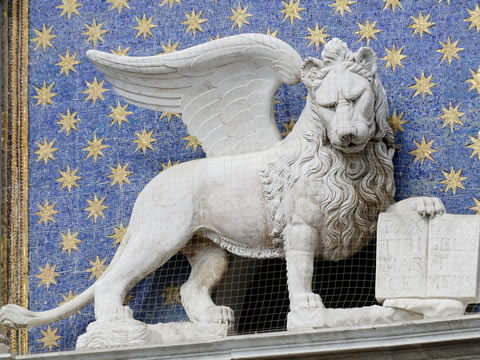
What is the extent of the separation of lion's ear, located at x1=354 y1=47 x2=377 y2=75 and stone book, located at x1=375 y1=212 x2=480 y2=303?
62 cm

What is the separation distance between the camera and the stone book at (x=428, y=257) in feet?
21.7

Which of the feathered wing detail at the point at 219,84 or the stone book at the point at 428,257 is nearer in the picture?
the stone book at the point at 428,257

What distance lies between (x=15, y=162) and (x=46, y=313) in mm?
838

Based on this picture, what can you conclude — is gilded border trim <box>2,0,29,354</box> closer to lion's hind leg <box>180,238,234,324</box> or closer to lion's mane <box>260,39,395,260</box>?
lion's hind leg <box>180,238,234,324</box>

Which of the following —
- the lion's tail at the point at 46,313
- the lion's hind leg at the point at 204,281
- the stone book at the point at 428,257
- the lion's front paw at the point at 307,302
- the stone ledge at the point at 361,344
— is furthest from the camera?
the lion's tail at the point at 46,313

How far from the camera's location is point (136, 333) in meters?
6.92

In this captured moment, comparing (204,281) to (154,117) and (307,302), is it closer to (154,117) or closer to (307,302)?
(307,302)

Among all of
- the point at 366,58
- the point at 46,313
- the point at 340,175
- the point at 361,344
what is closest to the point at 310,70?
the point at 366,58

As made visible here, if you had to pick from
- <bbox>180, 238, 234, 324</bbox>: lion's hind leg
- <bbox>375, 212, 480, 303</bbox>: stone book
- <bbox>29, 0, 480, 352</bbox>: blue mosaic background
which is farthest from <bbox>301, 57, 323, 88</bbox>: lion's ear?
<bbox>180, 238, 234, 324</bbox>: lion's hind leg

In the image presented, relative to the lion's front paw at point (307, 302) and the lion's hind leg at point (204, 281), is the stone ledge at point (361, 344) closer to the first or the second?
the lion's front paw at point (307, 302)

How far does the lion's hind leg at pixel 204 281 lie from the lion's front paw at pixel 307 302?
0.35 meters

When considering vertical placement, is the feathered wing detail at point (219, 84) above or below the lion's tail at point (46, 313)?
above

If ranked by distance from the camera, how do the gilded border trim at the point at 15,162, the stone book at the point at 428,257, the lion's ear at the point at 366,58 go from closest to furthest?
the stone book at the point at 428,257
the lion's ear at the point at 366,58
the gilded border trim at the point at 15,162

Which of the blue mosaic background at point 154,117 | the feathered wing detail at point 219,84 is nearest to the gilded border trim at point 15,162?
the blue mosaic background at point 154,117
